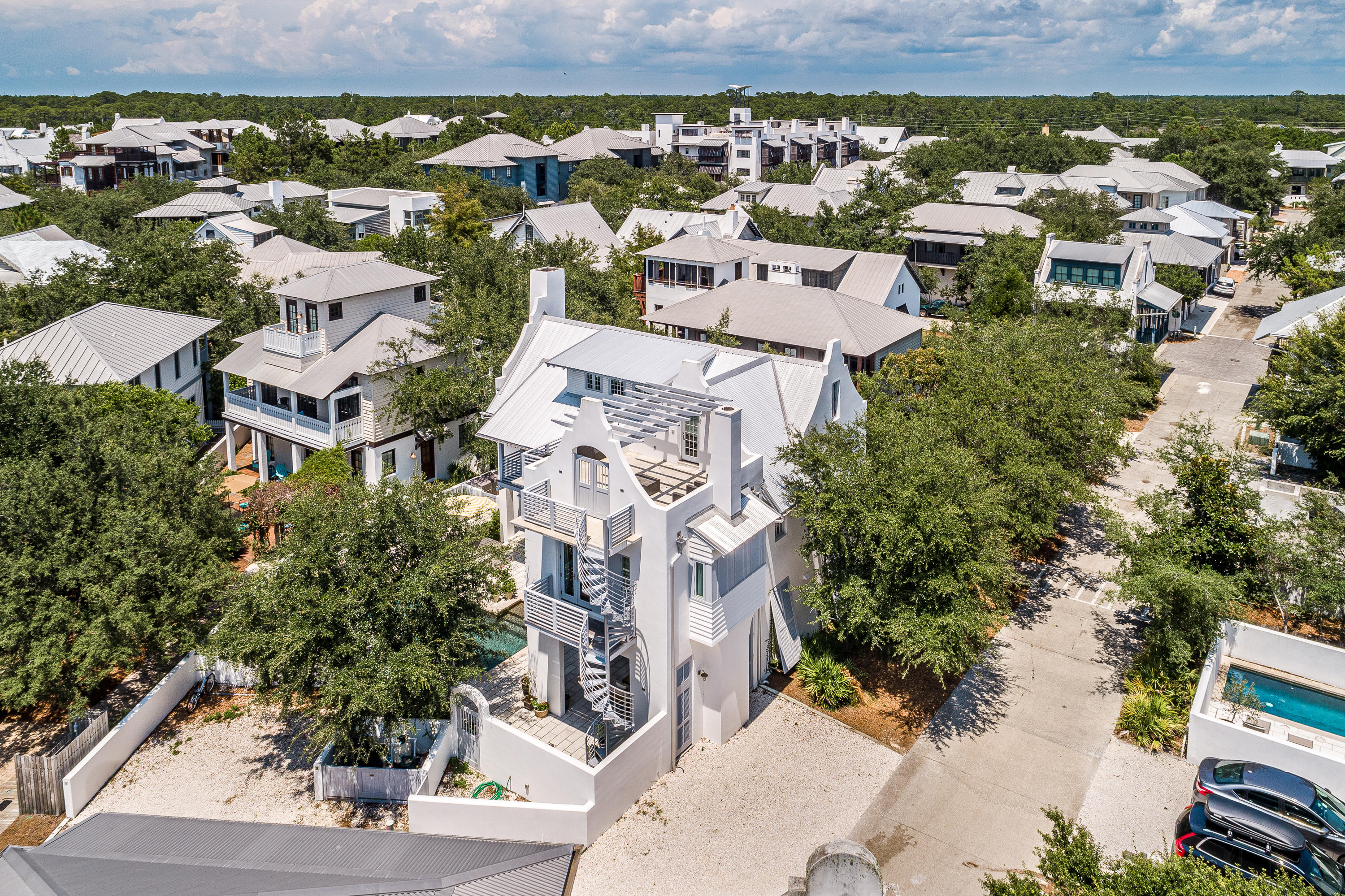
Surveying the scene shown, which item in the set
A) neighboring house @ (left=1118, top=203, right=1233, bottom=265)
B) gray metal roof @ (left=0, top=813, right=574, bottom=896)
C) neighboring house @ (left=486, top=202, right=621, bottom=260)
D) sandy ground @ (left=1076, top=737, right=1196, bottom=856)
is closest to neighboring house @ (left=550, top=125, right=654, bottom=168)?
neighboring house @ (left=486, top=202, right=621, bottom=260)

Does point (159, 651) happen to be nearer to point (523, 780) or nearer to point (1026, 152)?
point (523, 780)

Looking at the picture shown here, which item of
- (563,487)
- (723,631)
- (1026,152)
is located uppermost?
(1026,152)

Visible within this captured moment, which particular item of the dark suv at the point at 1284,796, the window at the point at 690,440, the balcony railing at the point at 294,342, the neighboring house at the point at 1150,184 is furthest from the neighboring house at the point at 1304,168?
the balcony railing at the point at 294,342

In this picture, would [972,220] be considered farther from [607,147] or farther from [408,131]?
[408,131]

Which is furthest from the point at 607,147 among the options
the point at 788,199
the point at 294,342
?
the point at 294,342

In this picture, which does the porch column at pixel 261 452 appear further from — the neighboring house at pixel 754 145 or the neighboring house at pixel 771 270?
the neighboring house at pixel 754 145

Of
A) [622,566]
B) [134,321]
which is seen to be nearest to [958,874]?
[622,566]

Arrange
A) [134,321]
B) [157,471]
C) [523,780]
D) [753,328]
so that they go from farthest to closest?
[753,328]
[134,321]
[157,471]
[523,780]
